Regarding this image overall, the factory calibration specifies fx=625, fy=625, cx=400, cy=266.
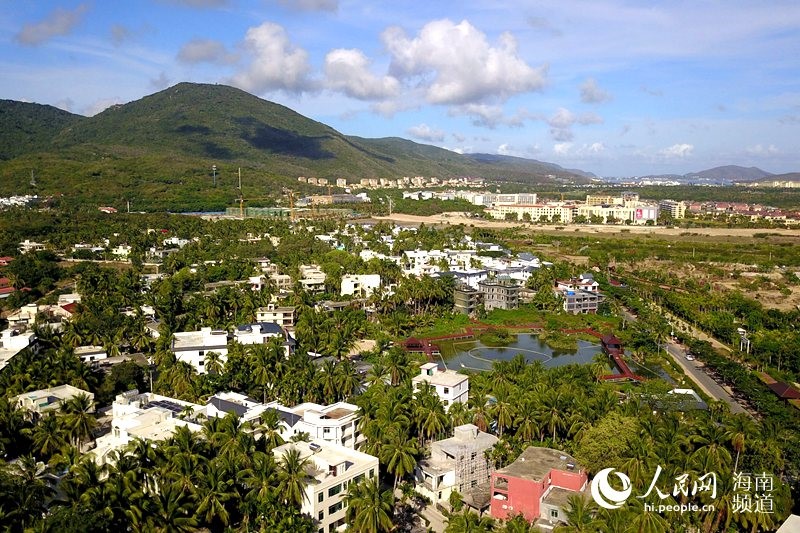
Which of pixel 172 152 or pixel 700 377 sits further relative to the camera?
pixel 172 152

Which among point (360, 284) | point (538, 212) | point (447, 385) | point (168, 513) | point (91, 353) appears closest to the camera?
point (168, 513)

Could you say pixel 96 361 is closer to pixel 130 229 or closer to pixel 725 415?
pixel 725 415

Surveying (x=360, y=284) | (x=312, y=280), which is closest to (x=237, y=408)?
(x=360, y=284)

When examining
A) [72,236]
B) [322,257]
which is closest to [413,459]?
[322,257]

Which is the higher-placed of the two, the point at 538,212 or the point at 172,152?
the point at 172,152

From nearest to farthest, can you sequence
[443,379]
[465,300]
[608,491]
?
[608,491]
[443,379]
[465,300]

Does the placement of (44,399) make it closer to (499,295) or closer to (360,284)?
(360,284)
